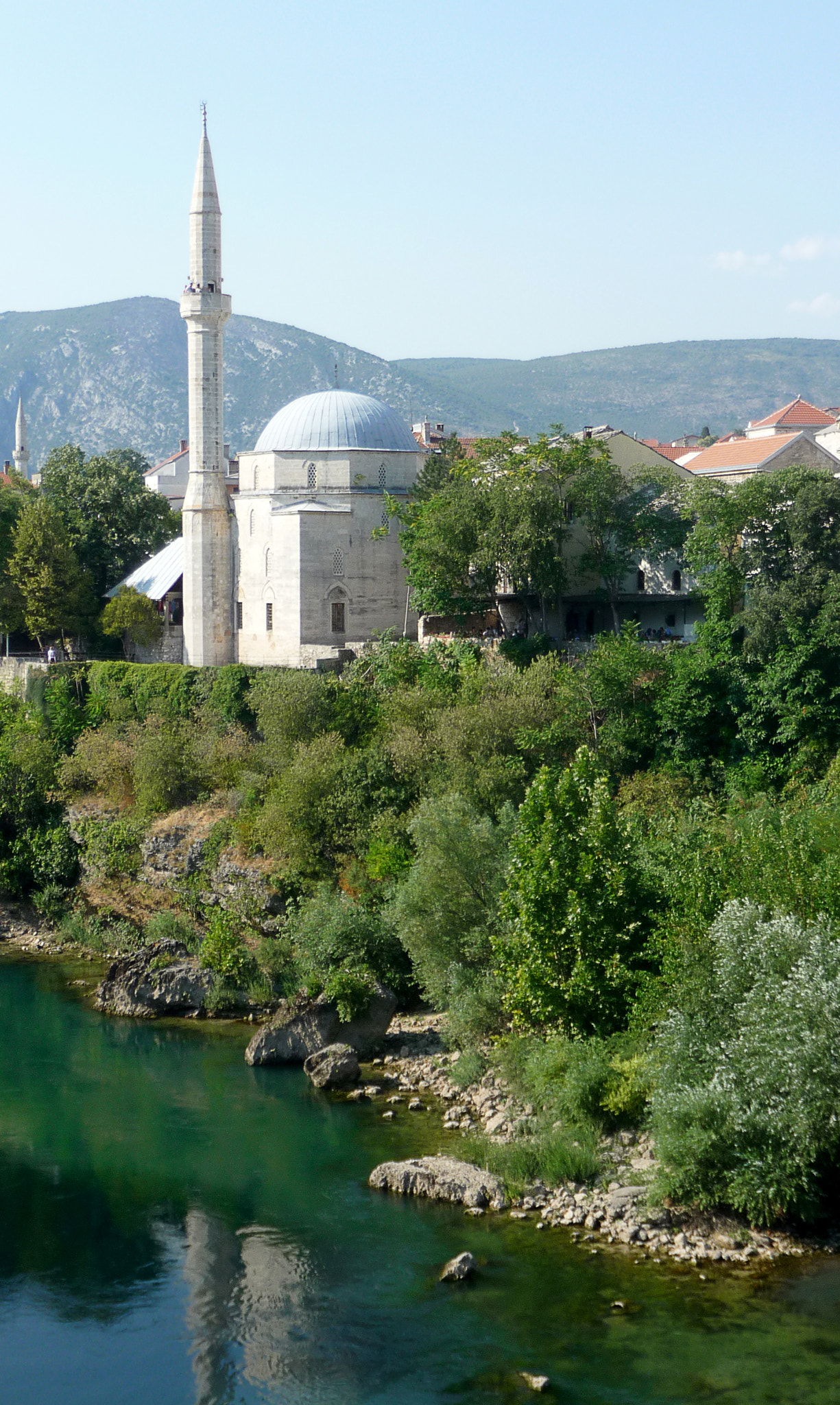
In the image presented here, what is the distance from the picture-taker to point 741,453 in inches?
1714

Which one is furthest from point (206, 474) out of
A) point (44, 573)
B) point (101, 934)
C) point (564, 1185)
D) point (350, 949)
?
point (564, 1185)

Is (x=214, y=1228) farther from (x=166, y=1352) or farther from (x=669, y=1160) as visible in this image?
(x=669, y=1160)

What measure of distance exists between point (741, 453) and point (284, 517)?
578 inches

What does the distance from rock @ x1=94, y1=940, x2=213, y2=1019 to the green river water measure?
5564 millimetres

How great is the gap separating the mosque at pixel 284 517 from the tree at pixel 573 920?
57.8 ft

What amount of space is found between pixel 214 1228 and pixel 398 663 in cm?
1913

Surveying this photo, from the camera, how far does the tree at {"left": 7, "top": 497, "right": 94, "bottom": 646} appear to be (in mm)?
44656

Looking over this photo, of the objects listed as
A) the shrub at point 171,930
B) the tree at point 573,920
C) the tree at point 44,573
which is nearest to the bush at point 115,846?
the shrub at point 171,930

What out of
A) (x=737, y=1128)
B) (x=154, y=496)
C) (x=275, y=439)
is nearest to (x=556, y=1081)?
(x=737, y=1128)

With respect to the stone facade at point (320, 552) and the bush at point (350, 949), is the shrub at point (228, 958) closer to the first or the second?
the bush at point (350, 949)

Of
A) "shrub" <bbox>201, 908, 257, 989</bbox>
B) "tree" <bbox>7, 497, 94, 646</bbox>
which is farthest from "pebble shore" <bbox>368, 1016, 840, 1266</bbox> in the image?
"tree" <bbox>7, 497, 94, 646</bbox>

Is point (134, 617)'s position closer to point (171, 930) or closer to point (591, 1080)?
point (171, 930)

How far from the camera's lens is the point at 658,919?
2086 centimetres

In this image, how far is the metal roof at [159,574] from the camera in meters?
45.6
